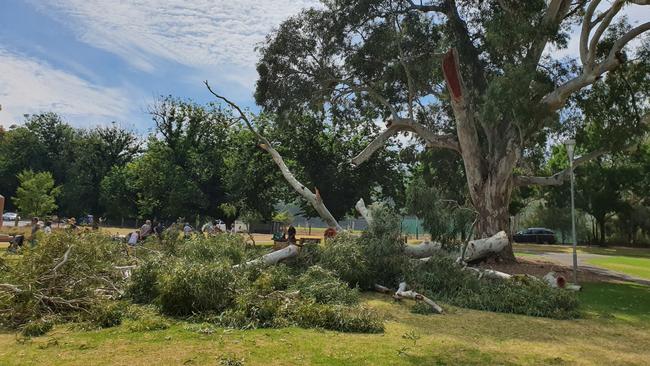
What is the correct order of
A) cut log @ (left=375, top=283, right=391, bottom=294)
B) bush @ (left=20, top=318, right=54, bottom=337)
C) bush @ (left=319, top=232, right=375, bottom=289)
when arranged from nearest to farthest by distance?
bush @ (left=20, top=318, right=54, bottom=337) → bush @ (left=319, top=232, right=375, bottom=289) → cut log @ (left=375, top=283, right=391, bottom=294)

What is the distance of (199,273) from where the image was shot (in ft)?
28.8

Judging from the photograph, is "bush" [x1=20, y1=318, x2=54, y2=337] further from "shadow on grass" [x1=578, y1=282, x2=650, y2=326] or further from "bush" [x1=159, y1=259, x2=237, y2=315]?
"shadow on grass" [x1=578, y1=282, x2=650, y2=326]

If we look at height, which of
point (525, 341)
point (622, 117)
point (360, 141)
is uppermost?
point (360, 141)

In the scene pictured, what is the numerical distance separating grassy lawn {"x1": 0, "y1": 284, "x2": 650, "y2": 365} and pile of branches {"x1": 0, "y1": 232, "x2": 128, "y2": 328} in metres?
0.72

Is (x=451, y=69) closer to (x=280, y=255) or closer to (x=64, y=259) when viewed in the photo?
(x=280, y=255)

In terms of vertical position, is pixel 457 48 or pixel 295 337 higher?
pixel 457 48

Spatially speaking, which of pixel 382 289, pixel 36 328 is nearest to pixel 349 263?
pixel 382 289

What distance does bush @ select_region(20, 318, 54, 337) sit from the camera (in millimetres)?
7402

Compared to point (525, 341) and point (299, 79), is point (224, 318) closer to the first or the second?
point (525, 341)

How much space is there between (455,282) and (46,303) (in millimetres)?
8471

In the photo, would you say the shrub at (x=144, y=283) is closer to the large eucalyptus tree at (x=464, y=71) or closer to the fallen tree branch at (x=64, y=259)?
the fallen tree branch at (x=64, y=259)

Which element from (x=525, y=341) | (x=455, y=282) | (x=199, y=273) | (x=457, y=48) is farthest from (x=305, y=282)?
(x=457, y=48)

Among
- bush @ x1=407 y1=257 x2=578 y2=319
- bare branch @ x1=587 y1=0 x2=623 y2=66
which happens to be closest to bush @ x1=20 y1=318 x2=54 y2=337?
bush @ x1=407 y1=257 x2=578 y2=319

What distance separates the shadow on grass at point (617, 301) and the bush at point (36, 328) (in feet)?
32.4
